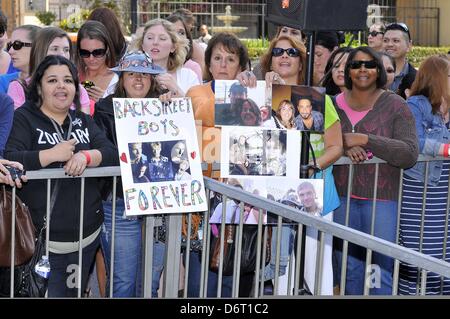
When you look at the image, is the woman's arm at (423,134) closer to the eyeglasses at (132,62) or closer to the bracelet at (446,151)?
the bracelet at (446,151)

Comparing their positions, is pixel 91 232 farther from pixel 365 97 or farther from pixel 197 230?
pixel 365 97

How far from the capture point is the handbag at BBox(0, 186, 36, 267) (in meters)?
5.21

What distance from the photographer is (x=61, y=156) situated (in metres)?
5.37

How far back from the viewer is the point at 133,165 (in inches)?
206

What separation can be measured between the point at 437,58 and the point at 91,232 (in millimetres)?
2879

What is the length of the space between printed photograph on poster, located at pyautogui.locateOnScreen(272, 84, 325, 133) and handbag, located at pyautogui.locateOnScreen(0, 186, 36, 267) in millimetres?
1555

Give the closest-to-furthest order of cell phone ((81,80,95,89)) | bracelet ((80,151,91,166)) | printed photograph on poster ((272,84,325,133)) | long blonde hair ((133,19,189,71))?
bracelet ((80,151,91,166)), printed photograph on poster ((272,84,325,133)), cell phone ((81,80,95,89)), long blonde hair ((133,19,189,71))

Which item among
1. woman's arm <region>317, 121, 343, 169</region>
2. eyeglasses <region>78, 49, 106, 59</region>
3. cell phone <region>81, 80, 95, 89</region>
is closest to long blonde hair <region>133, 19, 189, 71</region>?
eyeglasses <region>78, 49, 106, 59</region>

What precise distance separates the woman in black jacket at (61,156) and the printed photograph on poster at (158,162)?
0.34 m

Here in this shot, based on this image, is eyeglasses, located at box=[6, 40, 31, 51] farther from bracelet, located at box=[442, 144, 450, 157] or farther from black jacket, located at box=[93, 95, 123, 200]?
bracelet, located at box=[442, 144, 450, 157]

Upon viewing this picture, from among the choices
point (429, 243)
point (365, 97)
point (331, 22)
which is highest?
point (331, 22)

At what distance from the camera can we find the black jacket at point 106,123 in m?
5.88
